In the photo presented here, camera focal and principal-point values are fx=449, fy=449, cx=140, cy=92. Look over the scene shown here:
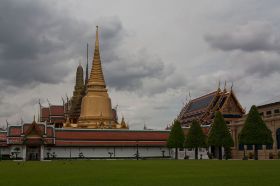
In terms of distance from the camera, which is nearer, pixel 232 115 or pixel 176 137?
pixel 176 137

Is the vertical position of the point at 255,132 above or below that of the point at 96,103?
below

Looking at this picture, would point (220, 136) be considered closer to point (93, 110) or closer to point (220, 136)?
point (220, 136)

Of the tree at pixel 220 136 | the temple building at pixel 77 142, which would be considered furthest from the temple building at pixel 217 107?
the tree at pixel 220 136

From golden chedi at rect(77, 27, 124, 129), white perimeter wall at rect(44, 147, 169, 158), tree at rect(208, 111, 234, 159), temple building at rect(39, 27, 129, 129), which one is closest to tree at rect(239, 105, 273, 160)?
tree at rect(208, 111, 234, 159)

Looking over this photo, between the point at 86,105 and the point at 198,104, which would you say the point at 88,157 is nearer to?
the point at 86,105

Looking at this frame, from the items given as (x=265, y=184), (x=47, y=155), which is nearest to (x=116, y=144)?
(x=47, y=155)

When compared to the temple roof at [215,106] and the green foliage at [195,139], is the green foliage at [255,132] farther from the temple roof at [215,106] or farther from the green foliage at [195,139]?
the temple roof at [215,106]

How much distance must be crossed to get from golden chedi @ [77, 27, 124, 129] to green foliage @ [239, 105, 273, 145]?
158ft

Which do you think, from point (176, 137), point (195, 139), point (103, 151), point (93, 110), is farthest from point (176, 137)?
point (93, 110)

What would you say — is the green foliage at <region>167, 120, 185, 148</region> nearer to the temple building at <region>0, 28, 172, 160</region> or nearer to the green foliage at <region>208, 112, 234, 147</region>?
the temple building at <region>0, 28, 172, 160</region>

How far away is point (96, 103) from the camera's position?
10662cm

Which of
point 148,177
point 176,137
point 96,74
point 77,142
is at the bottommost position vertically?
point 148,177

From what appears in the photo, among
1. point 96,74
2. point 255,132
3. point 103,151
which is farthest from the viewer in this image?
point 96,74

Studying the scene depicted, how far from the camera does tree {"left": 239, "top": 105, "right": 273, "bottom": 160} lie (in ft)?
188
